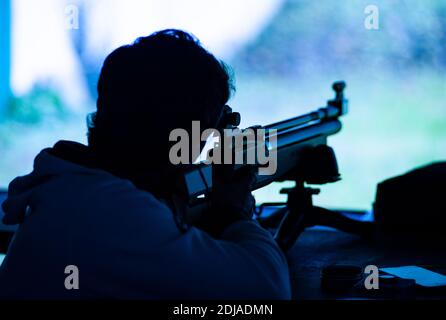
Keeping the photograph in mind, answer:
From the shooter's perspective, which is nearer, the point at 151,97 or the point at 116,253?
the point at 116,253

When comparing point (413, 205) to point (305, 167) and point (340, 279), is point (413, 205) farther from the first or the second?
point (340, 279)

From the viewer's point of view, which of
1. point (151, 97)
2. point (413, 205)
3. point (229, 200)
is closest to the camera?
point (151, 97)

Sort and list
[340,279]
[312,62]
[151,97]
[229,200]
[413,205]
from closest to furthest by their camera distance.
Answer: [151,97], [229,200], [340,279], [413,205], [312,62]

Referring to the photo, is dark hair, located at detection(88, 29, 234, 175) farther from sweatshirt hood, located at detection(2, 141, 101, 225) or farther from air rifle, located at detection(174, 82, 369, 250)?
air rifle, located at detection(174, 82, 369, 250)

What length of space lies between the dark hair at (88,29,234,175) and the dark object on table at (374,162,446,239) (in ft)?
4.02

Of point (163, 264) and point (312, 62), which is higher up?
point (312, 62)

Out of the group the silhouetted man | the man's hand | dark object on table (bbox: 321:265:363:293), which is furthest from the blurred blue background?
the silhouetted man

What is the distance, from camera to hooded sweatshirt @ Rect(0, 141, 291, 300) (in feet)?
2.82

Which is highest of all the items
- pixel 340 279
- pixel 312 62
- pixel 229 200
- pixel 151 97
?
pixel 312 62

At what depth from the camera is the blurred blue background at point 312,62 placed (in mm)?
2389

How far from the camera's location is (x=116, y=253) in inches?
34.0

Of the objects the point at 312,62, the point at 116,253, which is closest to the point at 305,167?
the point at 312,62

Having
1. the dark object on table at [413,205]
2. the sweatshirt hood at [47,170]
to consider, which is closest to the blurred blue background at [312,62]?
the dark object on table at [413,205]

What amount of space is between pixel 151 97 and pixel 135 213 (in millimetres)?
200
